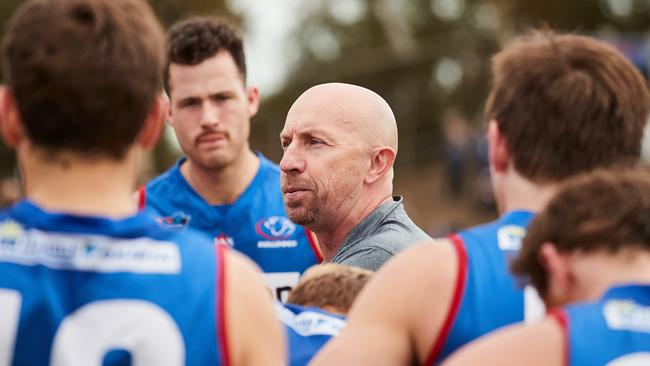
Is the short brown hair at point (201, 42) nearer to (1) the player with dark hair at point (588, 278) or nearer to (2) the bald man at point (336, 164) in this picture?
(2) the bald man at point (336, 164)

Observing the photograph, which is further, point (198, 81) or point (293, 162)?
point (198, 81)

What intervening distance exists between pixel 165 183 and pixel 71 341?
4167mm

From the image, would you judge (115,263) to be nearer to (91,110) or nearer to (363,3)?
(91,110)

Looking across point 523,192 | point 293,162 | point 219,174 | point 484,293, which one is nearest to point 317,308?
point 484,293

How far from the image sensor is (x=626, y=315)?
89.7 inches

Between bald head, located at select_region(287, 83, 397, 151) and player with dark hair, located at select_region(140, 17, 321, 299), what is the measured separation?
1.15 metres

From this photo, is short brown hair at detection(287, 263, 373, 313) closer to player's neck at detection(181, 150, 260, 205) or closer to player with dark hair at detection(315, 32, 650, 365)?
player with dark hair at detection(315, 32, 650, 365)

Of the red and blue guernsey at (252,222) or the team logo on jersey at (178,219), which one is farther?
the team logo on jersey at (178,219)

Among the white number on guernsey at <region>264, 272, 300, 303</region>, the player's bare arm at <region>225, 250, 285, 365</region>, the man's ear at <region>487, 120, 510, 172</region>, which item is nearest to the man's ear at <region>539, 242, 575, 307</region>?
the man's ear at <region>487, 120, 510, 172</region>

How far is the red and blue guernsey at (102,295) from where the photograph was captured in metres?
2.30

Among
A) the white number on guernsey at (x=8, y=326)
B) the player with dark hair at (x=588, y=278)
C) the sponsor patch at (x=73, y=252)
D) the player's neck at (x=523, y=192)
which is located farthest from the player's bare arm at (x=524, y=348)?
the white number on guernsey at (x=8, y=326)

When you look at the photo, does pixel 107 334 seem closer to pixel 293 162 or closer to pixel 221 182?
pixel 293 162

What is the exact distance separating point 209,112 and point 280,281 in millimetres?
1129

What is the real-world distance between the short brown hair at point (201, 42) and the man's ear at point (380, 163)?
1.69m
